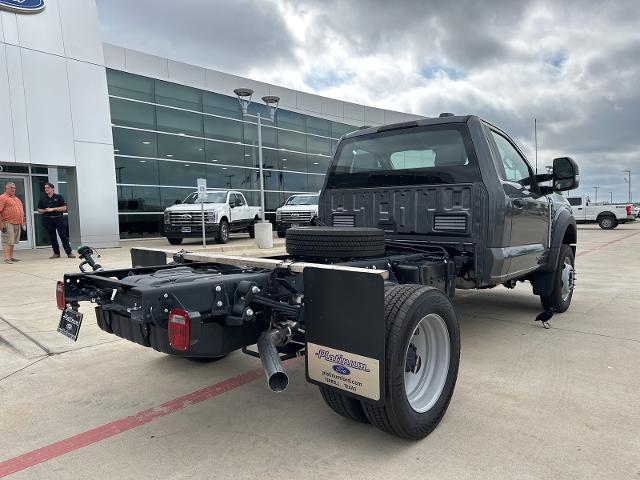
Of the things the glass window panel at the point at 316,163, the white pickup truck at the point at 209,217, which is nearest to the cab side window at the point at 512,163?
the white pickup truck at the point at 209,217

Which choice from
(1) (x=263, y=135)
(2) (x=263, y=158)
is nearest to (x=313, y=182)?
(2) (x=263, y=158)

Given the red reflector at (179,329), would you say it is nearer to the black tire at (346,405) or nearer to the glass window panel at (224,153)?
the black tire at (346,405)

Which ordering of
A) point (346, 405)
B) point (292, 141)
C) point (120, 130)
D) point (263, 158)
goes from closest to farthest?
point (346, 405) → point (120, 130) → point (263, 158) → point (292, 141)

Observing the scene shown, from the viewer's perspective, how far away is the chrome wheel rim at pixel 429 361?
276 cm

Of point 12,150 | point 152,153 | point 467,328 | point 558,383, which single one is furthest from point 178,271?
point 152,153

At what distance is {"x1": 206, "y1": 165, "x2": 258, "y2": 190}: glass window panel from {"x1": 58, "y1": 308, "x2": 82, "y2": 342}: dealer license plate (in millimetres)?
17111

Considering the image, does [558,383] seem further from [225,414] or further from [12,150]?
[12,150]

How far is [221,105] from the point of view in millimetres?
20516

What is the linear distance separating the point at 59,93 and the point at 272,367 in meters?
13.7

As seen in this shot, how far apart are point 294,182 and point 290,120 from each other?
3.19 metres

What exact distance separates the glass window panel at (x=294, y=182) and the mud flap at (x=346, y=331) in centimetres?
2143

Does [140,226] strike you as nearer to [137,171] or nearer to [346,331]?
[137,171]

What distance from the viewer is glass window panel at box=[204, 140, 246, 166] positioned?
19.9 m

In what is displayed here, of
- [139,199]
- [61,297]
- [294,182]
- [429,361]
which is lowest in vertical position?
[429,361]
